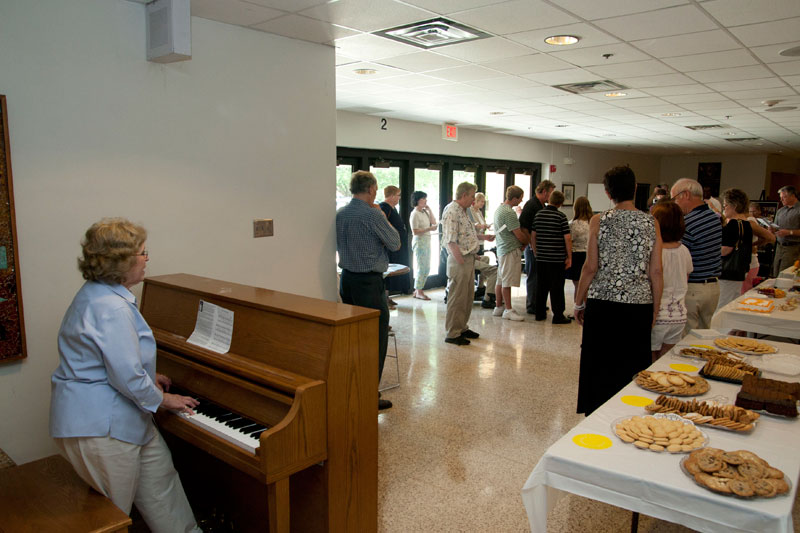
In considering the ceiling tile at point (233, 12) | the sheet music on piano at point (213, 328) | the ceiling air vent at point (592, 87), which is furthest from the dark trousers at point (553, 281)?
the sheet music on piano at point (213, 328)

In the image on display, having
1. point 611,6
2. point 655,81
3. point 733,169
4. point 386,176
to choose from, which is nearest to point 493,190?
point 386,176

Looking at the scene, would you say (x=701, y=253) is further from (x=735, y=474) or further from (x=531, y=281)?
(x=531, y=281)

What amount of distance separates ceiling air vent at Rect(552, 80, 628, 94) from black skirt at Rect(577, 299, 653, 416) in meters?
3.02

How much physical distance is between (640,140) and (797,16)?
7907mm

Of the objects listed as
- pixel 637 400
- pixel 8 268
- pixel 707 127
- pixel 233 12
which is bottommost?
pixel 637 400

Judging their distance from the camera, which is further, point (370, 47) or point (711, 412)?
point (370, 47)

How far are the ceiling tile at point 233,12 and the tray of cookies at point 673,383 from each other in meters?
2.70

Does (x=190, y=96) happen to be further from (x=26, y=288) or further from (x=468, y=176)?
(x=468, y=176)

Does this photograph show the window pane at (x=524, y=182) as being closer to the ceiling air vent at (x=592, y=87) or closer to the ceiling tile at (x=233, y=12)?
the ceiling air vent at (x=592, y=87)

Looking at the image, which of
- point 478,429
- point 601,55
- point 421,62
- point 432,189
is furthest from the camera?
point 432,189

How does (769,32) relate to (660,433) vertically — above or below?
above

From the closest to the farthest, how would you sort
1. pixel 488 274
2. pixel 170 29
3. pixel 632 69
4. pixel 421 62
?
pixel 170 29, pixel 421 62, pixel 632 69, pixel 488 274

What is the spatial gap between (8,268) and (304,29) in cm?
215

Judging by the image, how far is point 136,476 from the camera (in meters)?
2.02
